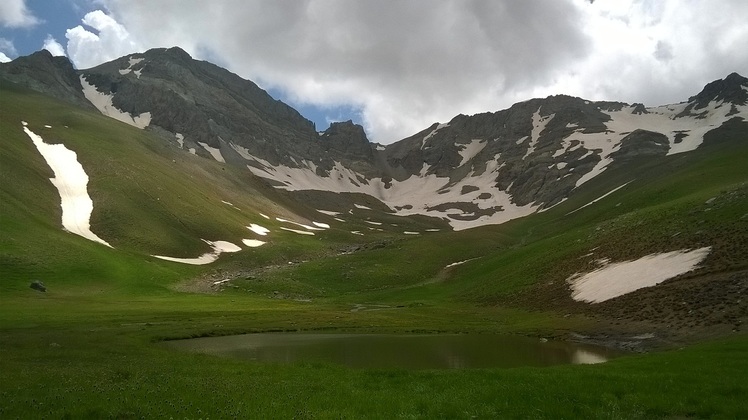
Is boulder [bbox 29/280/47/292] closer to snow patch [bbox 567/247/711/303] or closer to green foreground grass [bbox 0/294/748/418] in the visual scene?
green foreground grass [bbox 0/294/748/418]

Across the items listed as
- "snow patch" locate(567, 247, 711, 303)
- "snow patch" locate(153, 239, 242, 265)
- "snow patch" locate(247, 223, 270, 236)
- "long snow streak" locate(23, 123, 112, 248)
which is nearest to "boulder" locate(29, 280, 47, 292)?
"long snow streak" locate(23, 123, 112, 248)

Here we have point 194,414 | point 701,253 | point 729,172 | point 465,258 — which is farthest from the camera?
point 465,258

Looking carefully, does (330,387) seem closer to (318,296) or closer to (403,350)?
(403,350)

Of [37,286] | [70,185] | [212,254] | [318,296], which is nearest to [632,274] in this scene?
[318,296]

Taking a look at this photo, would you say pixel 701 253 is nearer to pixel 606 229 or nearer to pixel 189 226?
pixel 606 229

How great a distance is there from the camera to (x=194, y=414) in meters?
12.7

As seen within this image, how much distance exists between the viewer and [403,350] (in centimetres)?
3322

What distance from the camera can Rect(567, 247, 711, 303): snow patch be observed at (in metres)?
44.6

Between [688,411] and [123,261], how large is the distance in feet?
279

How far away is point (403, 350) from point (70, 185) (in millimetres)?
105351

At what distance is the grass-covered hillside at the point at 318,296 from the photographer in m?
14.9

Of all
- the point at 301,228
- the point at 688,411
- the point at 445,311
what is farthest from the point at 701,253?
the point at 301,228

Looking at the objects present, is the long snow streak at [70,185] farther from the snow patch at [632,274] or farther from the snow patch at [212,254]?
the snow patch at [632,274]

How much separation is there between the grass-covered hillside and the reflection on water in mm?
3347
